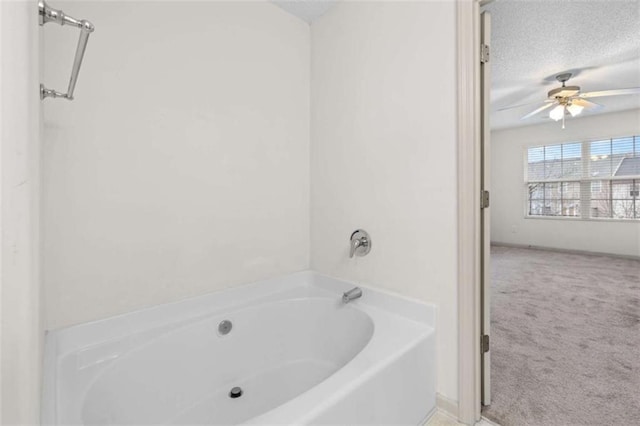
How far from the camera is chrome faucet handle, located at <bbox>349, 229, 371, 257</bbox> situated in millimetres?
1794

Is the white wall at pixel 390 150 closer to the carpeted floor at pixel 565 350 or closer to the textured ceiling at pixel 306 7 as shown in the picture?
the textured ceiling at pixel 306 7

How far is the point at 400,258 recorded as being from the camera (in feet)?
5.40

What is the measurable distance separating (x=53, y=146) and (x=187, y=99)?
0.62 metres

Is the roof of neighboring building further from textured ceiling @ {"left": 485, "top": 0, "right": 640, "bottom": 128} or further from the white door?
the white door

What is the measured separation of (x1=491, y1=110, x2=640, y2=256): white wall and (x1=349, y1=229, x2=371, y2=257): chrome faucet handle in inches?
229

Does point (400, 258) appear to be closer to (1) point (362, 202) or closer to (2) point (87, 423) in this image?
(1) point (362, 202)

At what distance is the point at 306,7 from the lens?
2.00 metres

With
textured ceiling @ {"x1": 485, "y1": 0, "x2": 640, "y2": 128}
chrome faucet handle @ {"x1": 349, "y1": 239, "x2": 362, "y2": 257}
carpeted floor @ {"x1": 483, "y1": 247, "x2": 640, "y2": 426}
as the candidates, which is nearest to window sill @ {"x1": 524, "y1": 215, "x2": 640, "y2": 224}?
carpeted floor @ {"x1": 483, "y1": 247, "x2": 640, "y2": 426}

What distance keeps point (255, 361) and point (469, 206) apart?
138 cm

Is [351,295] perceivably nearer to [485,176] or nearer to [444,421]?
[444,421]

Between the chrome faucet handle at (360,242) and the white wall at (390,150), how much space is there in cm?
→ 4

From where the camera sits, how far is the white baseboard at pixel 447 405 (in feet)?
4.67

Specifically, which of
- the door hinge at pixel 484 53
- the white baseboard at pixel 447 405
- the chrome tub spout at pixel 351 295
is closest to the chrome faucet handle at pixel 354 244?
the chrome tub spout at pixel 351 295

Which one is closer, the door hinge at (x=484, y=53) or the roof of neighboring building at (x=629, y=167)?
the door hinge at (x=484, y=53)
